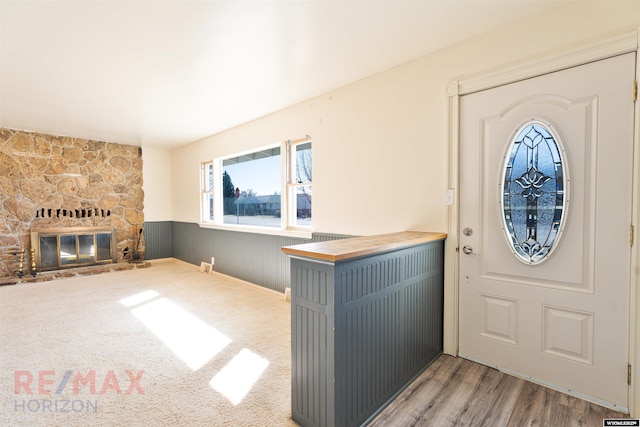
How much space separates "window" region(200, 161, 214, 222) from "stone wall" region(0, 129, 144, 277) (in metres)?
1.59

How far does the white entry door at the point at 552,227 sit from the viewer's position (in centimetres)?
177

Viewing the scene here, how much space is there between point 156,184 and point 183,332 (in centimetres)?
454

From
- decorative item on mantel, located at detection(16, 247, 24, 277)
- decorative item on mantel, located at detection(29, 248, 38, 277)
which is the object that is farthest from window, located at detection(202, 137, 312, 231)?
decorative item on mantel, located at detection(16, 247, 24, 277)

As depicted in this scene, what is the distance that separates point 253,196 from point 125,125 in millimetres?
2259

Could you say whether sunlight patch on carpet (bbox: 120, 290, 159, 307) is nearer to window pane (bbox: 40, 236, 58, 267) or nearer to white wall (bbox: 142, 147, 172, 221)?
window pane (bbox: 40, 236, 58, 267)

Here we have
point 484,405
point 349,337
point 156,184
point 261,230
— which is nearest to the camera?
point 349,337

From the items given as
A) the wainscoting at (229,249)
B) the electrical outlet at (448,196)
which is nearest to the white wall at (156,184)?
the wainscoting at (229,249)

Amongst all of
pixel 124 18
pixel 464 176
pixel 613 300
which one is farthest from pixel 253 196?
pixel 613 300

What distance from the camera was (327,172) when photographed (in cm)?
339

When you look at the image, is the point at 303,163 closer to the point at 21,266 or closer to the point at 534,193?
the point at 534,193

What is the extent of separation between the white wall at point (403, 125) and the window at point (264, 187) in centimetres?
28

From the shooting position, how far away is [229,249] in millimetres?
4969

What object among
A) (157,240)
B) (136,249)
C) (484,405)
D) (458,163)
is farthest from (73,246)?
(484,405)

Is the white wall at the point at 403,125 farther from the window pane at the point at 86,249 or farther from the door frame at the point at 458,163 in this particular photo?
the window pane at the point at 86,249
